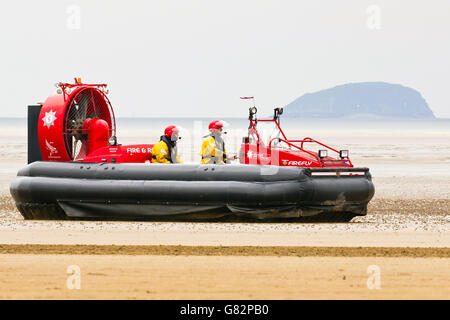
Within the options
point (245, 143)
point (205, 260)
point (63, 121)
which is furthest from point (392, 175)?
point (205, 260)

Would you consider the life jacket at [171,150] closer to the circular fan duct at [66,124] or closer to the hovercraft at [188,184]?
the hovercraft at [188,184]

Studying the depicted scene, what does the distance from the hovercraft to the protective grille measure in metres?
0.08

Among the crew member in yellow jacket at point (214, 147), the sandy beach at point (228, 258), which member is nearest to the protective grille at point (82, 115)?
the sandy beach at point (228, 258)

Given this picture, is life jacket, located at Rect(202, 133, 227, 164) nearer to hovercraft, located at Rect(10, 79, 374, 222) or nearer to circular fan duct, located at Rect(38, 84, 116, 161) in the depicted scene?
hovercraft, located at Rect(10, 79, 374, 222)

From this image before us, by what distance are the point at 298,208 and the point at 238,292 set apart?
3.46m

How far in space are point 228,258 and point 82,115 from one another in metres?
4.10

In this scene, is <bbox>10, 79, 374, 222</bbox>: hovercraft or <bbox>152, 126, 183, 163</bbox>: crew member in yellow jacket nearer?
<bbox>10, 79, 374, 222</bbox>: hovercraft

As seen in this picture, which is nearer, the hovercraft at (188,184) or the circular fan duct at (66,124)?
the hovercraft at (188,184)

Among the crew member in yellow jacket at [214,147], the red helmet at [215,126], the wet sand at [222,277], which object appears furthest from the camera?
the red helmet at [215,126]

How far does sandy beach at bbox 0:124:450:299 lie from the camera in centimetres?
586

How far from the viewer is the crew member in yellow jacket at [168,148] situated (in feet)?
31.9

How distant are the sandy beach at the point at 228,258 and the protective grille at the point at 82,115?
1078 mm

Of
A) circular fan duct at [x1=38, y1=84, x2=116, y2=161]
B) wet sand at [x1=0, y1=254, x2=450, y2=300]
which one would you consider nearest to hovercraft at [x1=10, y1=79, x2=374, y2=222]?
circular fan duct at [x1=38, y1=84, x2=116, y2=161]

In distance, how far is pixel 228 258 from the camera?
7016 mm
